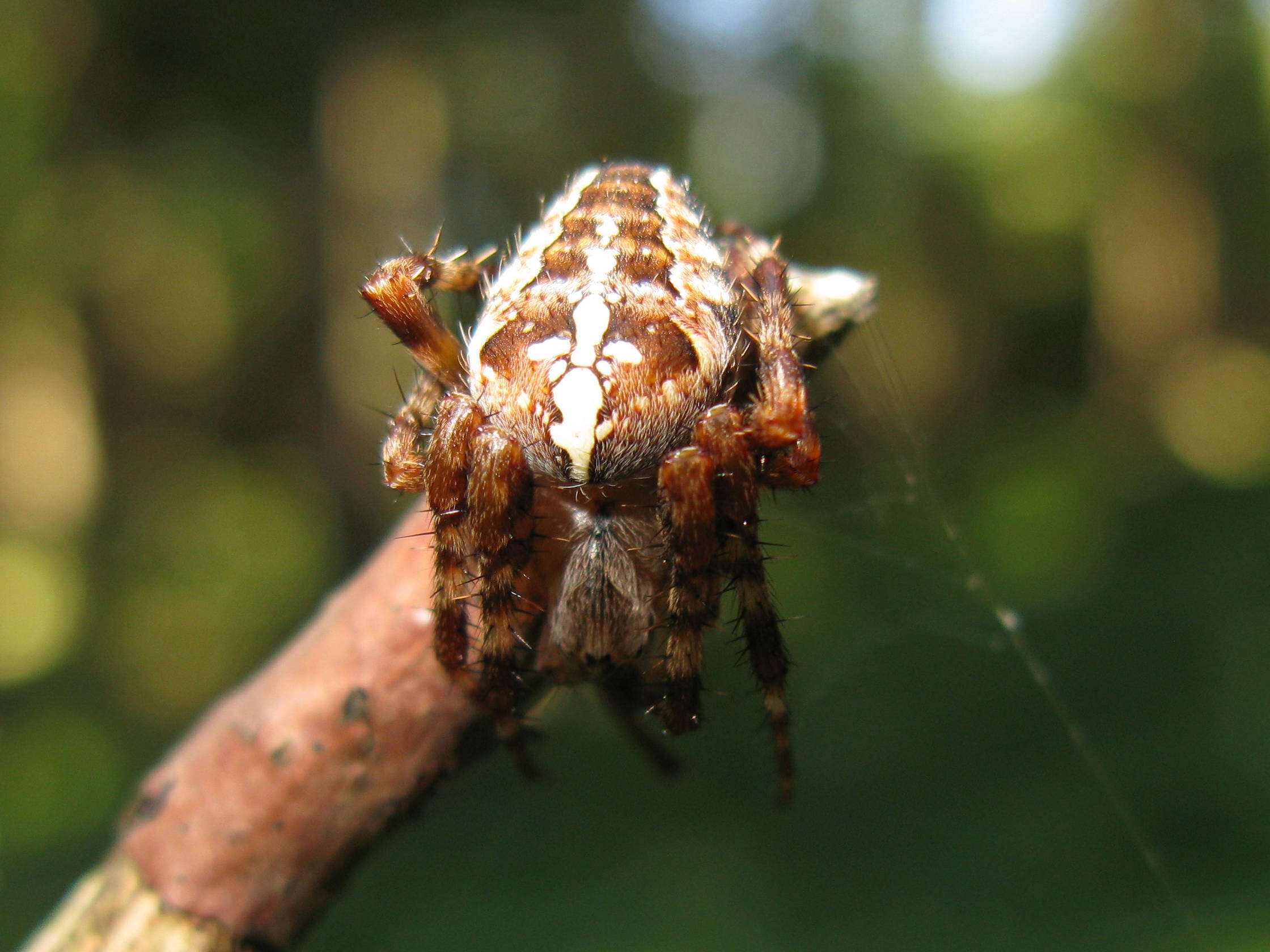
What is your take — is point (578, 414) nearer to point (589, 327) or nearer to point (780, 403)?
point (589, 327)

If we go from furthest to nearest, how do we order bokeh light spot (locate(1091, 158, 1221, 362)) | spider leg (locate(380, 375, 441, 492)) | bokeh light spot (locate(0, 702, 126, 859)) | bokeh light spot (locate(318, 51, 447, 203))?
bokeh light spot (locate(1091, 158, 1221, 362)) → bokeh light spot (locate(318, 51, 447, 203)) → bokeh light spot (locate(0, 702, 126, 859)) → spider leg (locate(380, 375, 441, 492))

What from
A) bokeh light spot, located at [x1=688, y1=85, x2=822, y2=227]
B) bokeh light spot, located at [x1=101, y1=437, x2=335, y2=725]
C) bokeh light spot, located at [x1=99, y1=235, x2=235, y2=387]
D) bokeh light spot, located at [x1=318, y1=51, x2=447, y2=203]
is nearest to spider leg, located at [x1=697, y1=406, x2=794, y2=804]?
bokeh light spot, located at [x1=101, y1=437, x2=335, y2=725]

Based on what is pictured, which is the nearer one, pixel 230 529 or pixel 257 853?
pixel 257 853

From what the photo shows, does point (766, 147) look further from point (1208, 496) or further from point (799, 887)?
point (799, 887)

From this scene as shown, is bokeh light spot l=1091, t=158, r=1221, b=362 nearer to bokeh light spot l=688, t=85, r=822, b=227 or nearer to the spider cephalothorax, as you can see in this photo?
bokeh light spot l=688, t=85, r=822, b=227

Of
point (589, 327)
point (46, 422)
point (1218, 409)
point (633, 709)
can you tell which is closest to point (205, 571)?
point (46, 422)

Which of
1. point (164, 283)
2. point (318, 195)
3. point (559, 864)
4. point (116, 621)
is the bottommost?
point (116, 621)

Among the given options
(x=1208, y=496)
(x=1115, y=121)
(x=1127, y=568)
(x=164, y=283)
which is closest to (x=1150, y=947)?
(x=1127, y=568)

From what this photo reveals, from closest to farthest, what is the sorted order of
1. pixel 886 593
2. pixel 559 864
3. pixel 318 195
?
pixel 559 864 → pixel 886 593 → pixel 318 195
